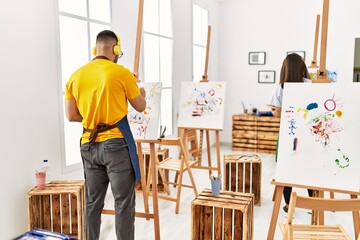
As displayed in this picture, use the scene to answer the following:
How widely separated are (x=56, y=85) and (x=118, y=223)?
1.40m

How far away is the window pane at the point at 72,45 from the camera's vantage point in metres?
3.15

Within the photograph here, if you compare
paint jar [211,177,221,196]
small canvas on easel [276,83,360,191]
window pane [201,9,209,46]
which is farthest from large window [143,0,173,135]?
small canvas on easel [276,83,360,191]

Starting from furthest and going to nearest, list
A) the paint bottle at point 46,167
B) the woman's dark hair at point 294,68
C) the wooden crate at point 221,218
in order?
the woman's dark hair at point 294,68 < the paint bottle at point 46,167 < the wooden crate at point 221,218

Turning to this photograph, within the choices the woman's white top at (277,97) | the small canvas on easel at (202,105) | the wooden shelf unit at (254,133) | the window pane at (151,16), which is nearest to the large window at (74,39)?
the window pane at (151,16)

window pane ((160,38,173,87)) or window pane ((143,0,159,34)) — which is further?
window pane ((160,38,173,87))

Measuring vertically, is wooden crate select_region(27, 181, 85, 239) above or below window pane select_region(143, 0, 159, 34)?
below

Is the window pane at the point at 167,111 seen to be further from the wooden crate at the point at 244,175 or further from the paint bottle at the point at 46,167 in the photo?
the paint bottle at the point at 46,167

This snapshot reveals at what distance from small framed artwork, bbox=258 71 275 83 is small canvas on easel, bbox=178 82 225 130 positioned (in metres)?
2.61

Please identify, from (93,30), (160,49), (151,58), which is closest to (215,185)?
(93,30)

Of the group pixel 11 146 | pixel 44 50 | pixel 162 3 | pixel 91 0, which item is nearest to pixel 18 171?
pixel 11 146

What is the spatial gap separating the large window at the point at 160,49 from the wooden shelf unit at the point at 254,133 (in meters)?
1.71

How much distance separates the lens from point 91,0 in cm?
347

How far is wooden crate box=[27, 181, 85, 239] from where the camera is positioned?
2600 millimetres

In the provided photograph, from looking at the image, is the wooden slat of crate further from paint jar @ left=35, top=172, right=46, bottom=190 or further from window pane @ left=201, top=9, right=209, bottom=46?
window pane @ left=201, top=9, right=209, bottom=46
